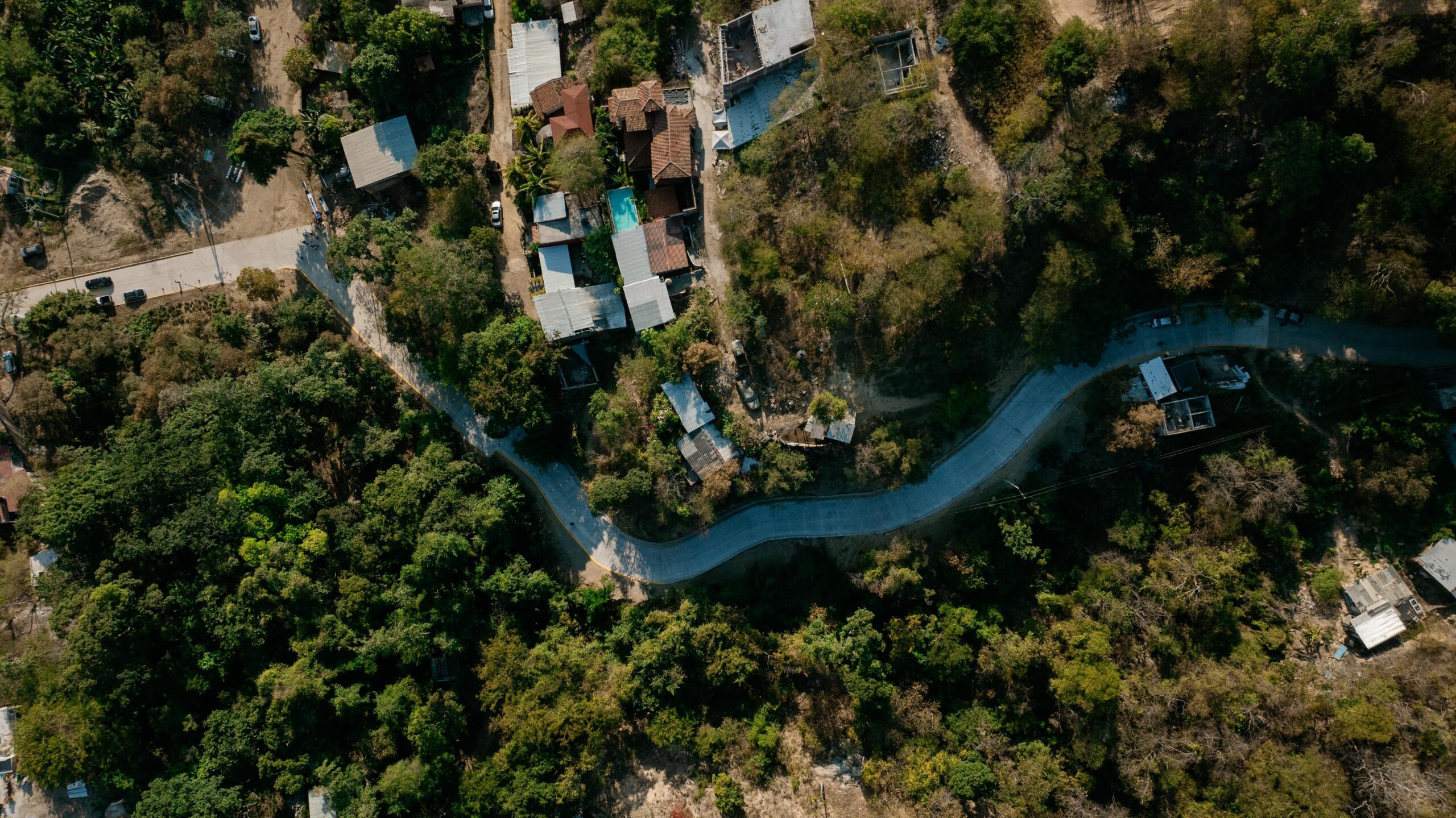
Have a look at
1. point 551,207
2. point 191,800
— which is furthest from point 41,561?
point 551,207

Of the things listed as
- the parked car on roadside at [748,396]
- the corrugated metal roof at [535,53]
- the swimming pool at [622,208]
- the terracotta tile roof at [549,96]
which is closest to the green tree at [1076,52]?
the parked car on roadside at [748,396]

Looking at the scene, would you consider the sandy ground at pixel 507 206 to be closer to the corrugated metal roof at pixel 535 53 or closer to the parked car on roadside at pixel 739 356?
the corrugated metal roof at pixel 535 53

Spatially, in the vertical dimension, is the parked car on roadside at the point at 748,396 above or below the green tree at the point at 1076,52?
below

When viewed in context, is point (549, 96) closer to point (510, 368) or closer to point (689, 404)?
point (510, 368)

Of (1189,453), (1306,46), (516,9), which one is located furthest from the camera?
(516,9)

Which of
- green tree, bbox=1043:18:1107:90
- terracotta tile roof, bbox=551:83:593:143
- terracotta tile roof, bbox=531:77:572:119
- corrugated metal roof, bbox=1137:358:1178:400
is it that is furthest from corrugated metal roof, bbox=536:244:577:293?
corrugated metal roof, bbox=1137:358:1178:400

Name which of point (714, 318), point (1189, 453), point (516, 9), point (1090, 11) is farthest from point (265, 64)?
point (1189, 453)

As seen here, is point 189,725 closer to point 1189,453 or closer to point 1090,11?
point 1189,453

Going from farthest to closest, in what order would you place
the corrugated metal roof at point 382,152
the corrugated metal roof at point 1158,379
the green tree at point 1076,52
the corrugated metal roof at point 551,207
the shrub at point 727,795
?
the corrugated metal roof at point 382,152
the corrugated metal roof at point 551,207
the shrub at point 727,795
the corrugated metal roof at point 1158,379
the green tree at point 1076,52
